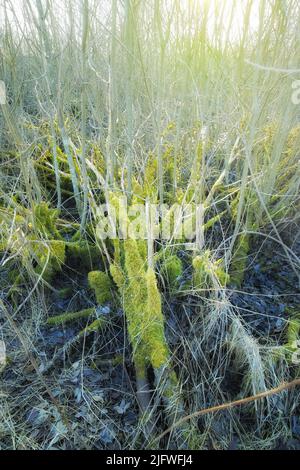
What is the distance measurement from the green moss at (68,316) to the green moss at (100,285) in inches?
4.1

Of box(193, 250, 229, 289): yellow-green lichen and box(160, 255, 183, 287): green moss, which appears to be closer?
box(193, 250, 229, 289): yellow-green lichen

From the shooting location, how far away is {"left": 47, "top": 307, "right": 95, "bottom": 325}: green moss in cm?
240

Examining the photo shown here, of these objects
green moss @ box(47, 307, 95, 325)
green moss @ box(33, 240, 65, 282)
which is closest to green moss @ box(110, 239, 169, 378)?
green moss @ box(47, 307, 95, 325)

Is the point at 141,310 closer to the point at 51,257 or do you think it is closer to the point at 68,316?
the point at 68,316

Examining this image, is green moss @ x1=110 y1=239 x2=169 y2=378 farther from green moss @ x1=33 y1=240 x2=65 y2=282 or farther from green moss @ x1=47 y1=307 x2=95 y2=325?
green moss @ x1=33 y1=240 x2=65 y2=282

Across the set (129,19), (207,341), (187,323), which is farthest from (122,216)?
(129,19)

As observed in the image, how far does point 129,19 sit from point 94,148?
5.19ft

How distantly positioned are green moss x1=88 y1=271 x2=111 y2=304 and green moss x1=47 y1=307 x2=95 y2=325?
10 cm

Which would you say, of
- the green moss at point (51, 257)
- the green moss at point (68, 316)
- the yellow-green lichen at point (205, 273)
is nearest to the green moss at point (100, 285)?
the green moss at point (68, 316)

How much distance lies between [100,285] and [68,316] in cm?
32

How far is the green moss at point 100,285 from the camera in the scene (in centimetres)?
240

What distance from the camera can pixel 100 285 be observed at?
2424 millimetres

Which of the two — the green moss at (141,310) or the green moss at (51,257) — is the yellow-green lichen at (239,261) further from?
the green moss at (51,257)
